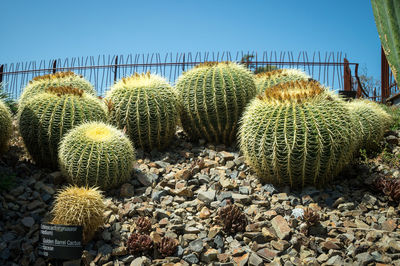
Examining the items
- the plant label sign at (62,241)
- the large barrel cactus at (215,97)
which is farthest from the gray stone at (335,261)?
the large barrel cactus at (215,97)

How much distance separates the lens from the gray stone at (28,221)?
4.34m

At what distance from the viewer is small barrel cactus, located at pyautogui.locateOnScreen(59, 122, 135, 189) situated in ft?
15.6

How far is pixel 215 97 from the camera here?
6137 millimetres

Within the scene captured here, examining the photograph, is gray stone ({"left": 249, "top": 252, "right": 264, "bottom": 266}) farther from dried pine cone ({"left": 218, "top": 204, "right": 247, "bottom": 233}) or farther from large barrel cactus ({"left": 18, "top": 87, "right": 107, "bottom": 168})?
large barrel cactus ({"left": 18, "top": 87, "right": 107, "bottom": 168})

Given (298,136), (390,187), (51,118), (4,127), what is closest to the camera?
(298,136)

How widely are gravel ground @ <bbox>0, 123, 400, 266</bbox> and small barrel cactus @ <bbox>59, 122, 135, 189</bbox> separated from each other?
240 mm

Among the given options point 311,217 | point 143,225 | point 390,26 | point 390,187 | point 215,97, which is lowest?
point 143,225

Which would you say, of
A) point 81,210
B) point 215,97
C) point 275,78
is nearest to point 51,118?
point 81,210

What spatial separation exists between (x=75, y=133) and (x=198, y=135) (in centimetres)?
228

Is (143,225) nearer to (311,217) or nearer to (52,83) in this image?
(311,217)

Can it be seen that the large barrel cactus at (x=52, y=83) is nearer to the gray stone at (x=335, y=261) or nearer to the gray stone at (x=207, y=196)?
the gray stone at (x=207, y=196)

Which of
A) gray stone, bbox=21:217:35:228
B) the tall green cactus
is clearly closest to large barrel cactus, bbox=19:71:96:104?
gray stone, bbox=21:217:35:228

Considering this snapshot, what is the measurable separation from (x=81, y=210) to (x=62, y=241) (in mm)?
331

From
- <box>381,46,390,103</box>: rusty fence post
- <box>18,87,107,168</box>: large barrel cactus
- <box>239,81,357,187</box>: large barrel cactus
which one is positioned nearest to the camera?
<box>239,81,357,187</box>: large barrel cactus
